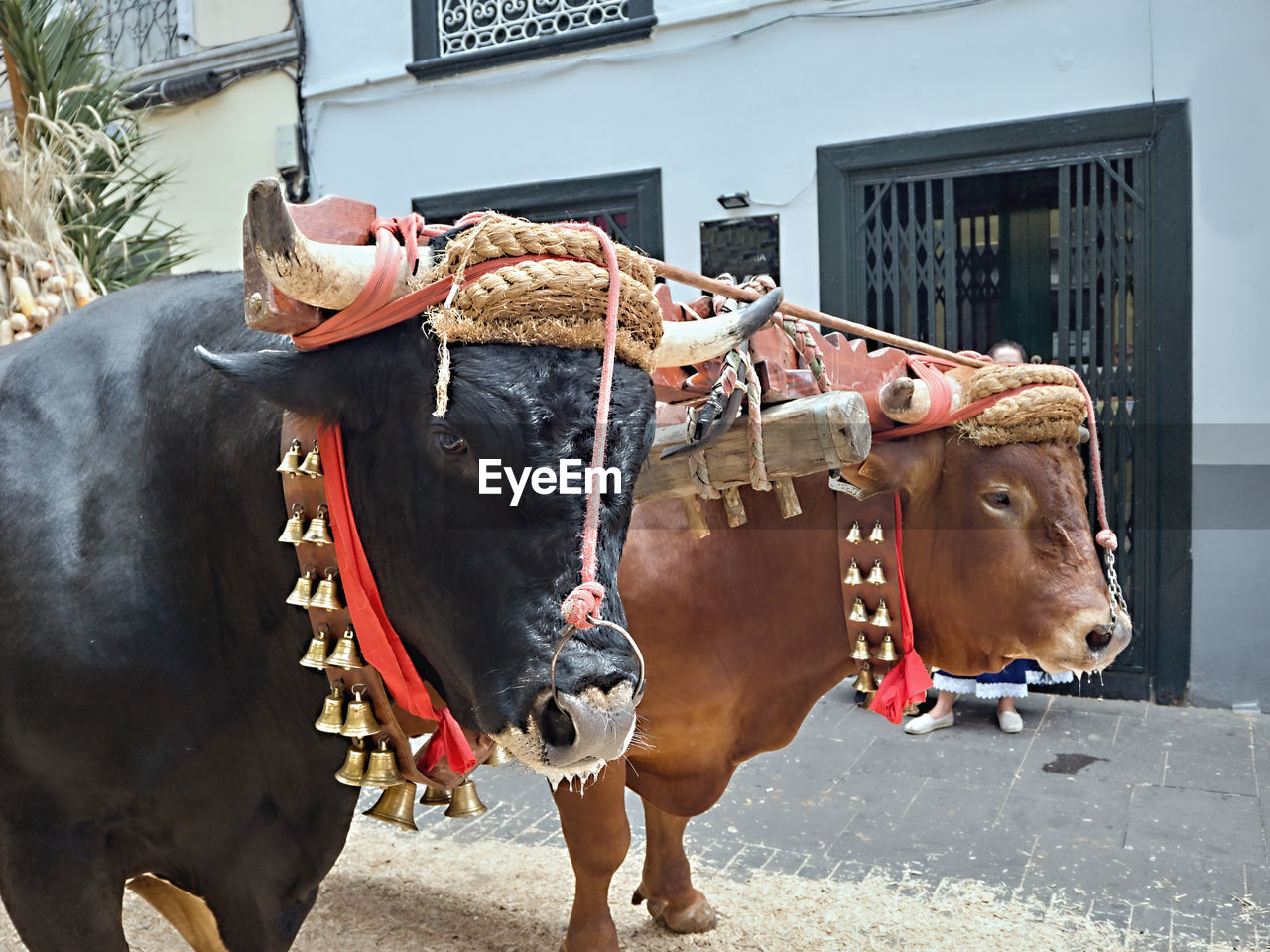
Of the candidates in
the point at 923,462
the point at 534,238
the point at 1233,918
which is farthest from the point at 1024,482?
the point at 1233,918

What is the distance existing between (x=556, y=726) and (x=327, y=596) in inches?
22.5

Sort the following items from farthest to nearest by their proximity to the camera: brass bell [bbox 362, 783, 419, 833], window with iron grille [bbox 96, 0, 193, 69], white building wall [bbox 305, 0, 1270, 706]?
window with iron grille [bbox 96, 0, 193, 69] → white building wall [bbox 305, 0, 1270, 706] → brass bell [bbox 362, 783, 419, 833]

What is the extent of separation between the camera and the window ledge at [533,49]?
710cm

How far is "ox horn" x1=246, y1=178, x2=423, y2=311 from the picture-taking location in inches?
60.6

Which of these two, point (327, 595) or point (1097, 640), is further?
point (1097, 640)

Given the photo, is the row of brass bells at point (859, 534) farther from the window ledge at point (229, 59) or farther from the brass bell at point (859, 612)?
the window ledge at point (229, 59)

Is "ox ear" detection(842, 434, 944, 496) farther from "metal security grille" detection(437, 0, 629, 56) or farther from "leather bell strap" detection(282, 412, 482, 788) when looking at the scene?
"metal security grille" detection(437, 0, 629, 56)

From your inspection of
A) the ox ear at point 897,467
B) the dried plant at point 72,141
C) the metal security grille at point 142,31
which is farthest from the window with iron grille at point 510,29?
the ox ear at point 897,467

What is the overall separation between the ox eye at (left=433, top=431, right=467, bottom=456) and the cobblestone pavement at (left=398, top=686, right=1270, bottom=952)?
2.93 meters

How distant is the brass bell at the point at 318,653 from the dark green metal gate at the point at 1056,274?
5.22 m

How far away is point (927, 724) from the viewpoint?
19.7 feet

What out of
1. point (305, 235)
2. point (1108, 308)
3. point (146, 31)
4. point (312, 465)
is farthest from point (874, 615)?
point (146, 31)

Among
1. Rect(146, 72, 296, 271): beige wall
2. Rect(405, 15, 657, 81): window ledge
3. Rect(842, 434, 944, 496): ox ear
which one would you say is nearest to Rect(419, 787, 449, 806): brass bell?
Rect(842, 434, 944, 496): ox ear

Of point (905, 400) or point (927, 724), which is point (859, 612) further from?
point (927, 724)
